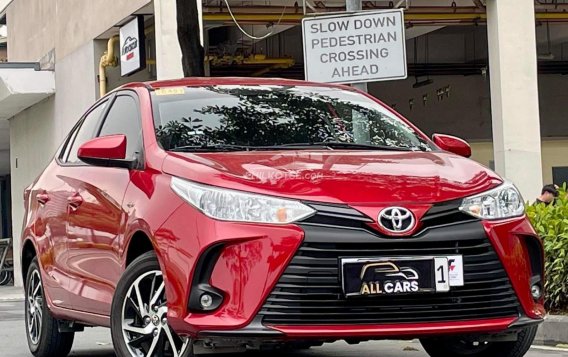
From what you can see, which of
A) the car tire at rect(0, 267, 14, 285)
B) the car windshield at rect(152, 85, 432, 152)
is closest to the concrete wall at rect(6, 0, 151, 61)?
the car tire at rect(0, 267, 14, 285)

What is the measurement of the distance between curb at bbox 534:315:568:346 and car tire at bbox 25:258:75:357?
3.43 m

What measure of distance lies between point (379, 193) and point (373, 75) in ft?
15.2

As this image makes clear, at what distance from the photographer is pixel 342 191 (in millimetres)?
5523

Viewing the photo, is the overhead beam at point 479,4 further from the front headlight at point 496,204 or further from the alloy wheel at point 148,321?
the alloy wheel at point 148,321

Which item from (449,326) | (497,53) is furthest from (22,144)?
(449,326)

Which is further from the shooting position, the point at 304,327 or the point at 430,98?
the point at 430,98

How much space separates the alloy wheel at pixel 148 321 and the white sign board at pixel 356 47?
4.20 meters

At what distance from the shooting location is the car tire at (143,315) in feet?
19.4

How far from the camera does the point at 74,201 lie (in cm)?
723

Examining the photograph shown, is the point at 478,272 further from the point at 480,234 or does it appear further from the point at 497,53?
the point at 497,53

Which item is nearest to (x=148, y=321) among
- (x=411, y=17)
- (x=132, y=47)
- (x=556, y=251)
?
(x=556, y=251)

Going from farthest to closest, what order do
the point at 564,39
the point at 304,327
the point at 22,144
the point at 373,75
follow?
1. the point at 22,144
2. the point at 564,39
3. the point at 373,75
4. the point at 304,327

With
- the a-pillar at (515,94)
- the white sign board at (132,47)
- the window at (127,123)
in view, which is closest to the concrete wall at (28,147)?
the white sign board at (132,47)

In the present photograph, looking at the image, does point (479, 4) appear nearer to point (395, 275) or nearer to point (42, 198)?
point (42, 198)
